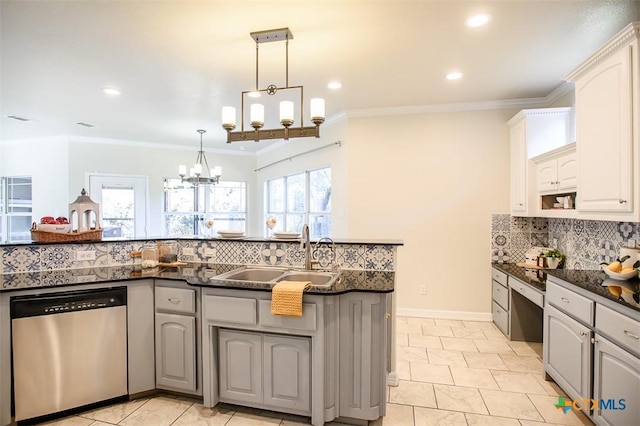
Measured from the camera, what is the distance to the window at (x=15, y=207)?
641 cm

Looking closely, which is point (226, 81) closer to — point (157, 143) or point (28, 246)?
point (28, 246)

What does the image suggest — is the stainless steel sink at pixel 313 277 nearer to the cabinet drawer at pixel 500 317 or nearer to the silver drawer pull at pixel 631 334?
the silver drawer pull at pixel 631 334

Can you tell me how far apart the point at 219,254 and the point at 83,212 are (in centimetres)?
112

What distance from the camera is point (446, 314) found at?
4238 mm

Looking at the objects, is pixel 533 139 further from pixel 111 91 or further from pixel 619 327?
pixel 111 91

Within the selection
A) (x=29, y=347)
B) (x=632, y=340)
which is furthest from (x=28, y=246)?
(x=632, y=340)

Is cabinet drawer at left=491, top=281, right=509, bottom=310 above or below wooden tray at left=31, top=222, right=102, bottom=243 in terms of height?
below

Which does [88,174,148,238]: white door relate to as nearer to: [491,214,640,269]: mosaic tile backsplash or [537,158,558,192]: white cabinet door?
[491,214,640,269]: mosaic tile backsplash

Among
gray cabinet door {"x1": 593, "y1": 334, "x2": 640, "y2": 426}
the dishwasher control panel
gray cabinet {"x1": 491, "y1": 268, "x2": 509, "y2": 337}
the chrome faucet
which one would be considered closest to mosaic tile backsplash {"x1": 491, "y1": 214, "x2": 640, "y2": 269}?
gray cabinet {"x1": 491, "y1": 268, "x2": 509, "y2": 337}

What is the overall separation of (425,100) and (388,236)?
67.6 inches

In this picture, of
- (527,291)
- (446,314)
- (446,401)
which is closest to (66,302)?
(446,401)

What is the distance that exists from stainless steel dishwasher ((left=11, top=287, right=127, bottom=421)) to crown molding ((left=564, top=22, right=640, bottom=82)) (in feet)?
12.0

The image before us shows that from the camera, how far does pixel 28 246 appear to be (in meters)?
2.52

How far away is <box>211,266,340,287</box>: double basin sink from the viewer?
2.46 meters
